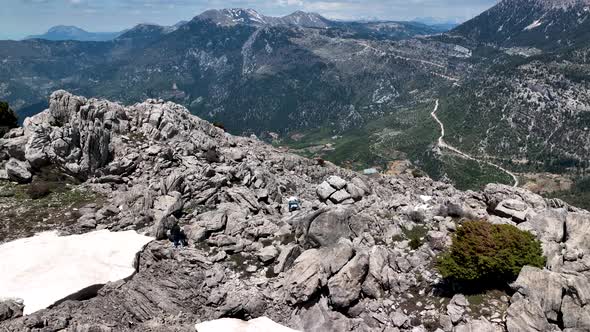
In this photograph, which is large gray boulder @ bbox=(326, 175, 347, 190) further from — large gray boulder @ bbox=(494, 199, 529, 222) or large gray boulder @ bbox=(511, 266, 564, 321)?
large gray boulder @ bbox=(511, 266, 564, 321)

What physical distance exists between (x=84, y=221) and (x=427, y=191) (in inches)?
2072

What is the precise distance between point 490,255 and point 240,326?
20.1 metres

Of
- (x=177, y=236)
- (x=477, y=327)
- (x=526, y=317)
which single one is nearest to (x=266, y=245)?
(x=177, y=236)

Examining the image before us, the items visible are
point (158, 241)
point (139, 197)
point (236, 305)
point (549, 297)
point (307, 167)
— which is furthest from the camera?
point (307, 167)

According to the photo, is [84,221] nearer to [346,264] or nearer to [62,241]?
[62,241]

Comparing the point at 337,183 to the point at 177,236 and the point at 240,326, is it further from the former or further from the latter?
the point at 240,326

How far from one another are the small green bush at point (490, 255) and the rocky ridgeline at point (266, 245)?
1.35 metres

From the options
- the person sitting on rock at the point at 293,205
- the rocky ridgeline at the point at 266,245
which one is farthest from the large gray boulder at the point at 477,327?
the person sitting on rock at the point at 293,205

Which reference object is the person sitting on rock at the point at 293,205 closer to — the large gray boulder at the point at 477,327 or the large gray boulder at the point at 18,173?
the large gray boulder at the point at 477,327

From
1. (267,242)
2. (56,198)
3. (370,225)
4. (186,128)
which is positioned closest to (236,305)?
(267,242)

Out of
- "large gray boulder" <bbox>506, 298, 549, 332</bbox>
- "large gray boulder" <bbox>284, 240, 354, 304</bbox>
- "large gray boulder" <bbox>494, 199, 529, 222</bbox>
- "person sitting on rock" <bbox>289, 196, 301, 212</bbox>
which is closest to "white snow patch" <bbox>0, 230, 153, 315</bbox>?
"large gray boulder" <bbox>284, 240, 354, 304</bbox>

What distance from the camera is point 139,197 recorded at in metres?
44.4

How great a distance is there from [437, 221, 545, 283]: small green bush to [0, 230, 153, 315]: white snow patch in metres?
Result: 26.6

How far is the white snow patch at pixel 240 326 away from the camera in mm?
29875
